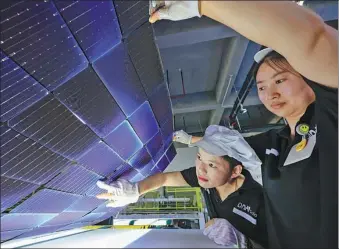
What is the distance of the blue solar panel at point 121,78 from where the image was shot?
103 cm

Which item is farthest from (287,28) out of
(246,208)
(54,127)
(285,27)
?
(246,208)

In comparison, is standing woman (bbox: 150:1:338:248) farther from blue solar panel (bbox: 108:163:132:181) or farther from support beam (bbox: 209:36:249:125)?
support beam (bbox: 209:36:249:125)

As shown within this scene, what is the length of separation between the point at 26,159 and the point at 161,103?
1.00 meters

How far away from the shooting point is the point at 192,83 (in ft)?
13.9

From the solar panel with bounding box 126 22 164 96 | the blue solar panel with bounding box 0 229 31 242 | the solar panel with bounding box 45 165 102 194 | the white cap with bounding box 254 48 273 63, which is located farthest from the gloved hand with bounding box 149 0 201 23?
the blue solar panel with bounding box 0 229 31 242

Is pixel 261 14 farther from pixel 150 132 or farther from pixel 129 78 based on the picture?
pixel 150 132

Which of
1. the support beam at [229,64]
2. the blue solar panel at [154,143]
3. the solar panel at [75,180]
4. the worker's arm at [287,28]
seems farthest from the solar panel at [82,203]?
the support beam at [229,64]

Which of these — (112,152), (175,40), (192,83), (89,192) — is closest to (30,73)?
(112,152)

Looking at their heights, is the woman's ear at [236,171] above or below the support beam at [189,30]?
below

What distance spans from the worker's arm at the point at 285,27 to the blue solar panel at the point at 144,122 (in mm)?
926

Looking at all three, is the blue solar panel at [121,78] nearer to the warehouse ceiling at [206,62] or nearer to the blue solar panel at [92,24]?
the blue solar panel at [92,24]

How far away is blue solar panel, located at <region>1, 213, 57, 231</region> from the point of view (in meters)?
1.58

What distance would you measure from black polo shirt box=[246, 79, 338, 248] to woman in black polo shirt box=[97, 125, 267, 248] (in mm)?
266

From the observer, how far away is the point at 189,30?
278 centimetres
